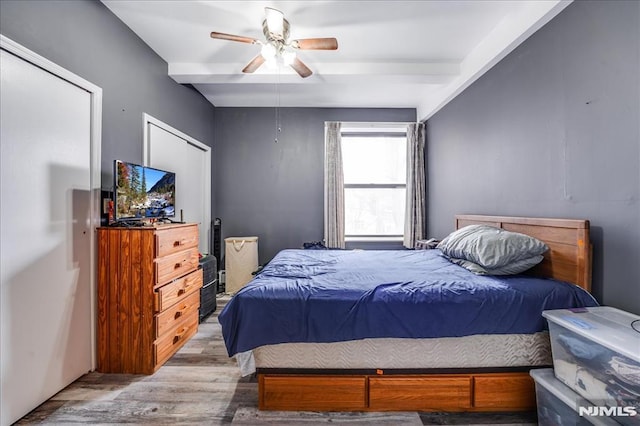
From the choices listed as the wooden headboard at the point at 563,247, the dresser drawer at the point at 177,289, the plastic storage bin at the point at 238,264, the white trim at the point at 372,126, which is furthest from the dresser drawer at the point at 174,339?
the white trim at the point at 372,126

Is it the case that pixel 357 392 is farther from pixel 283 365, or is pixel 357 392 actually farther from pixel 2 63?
pixel 2 63

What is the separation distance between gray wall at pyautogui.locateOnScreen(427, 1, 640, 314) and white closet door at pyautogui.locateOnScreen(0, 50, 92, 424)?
10.9 feet

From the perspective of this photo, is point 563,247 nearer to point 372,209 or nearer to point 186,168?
point 372,209

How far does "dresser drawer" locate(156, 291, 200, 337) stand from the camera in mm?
1970

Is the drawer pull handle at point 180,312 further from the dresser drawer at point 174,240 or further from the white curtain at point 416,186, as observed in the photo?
the white curtain at point 416,186

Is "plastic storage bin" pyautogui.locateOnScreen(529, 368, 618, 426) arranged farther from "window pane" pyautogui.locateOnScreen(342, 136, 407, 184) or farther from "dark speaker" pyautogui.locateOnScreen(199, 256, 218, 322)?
"window pane" pyautogui.locateOnScreen(342, 136, 407, 184)

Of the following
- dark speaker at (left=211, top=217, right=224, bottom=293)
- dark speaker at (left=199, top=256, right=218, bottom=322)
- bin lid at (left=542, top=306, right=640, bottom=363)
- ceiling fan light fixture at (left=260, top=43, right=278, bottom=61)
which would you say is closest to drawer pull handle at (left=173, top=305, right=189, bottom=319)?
dark speaker at (left=199, top=256, right=218, bottom=322)

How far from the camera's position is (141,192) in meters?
2.09

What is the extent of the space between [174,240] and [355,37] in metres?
2.43

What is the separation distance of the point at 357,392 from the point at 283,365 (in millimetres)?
457

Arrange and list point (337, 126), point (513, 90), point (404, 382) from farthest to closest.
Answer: point (337, 126), point (513, 90), point (404, 382)

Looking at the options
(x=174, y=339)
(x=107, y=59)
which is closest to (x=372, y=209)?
(x=174, y=339)

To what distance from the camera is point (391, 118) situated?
13.5 ft

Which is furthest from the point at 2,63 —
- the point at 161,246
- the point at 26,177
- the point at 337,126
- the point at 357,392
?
the point at 337,126
